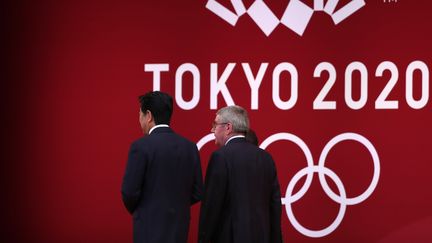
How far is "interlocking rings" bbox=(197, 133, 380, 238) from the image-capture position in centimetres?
522

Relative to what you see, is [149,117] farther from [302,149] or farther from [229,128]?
[302,149]

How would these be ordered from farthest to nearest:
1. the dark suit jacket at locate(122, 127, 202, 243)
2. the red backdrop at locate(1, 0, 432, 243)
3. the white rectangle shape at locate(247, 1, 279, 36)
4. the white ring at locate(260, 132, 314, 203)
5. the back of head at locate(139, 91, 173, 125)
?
the white rectangle shape at locate(247, 1, 279, 36) < the white ring at locate(260, 132, 314, 203) < the red backdrop at locate(1, 0, 432, 243) < the back of head at locate(139, 91, 173, 125) < the dark suit jacket at locate(122, 127, 202, 243)

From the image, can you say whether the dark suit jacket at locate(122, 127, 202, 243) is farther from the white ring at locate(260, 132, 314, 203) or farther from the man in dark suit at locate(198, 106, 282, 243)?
the white ring at locate(260, 132, 314, 203)

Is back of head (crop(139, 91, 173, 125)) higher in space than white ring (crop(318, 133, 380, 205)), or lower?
higher

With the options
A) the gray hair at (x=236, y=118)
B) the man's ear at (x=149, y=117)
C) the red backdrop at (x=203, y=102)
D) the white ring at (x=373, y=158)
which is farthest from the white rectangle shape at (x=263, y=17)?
the man's ear at (x=149, y=117)

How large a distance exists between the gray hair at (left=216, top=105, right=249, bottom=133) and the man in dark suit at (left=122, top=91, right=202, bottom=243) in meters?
0.24

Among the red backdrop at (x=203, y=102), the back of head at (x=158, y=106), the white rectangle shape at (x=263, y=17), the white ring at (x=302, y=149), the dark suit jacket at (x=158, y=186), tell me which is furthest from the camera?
the white rectangle shape at (x=263, y=17)

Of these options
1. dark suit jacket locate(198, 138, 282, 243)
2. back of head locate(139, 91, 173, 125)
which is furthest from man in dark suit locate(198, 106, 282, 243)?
back of head locate(139, 91, 173, 125)

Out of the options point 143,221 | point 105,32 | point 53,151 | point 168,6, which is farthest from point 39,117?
point 143,221

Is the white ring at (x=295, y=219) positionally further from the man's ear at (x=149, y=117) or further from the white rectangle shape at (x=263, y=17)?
the man's ear at (x=149, y=117)

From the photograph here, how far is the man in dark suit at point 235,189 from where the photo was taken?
11.9 ft

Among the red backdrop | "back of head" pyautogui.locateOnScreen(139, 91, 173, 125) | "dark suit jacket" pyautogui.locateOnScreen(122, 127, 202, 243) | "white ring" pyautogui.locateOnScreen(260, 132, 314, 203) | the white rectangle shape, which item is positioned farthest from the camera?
the white rectangle shape

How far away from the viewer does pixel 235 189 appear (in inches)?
144

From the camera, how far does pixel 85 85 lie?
5.86 m
